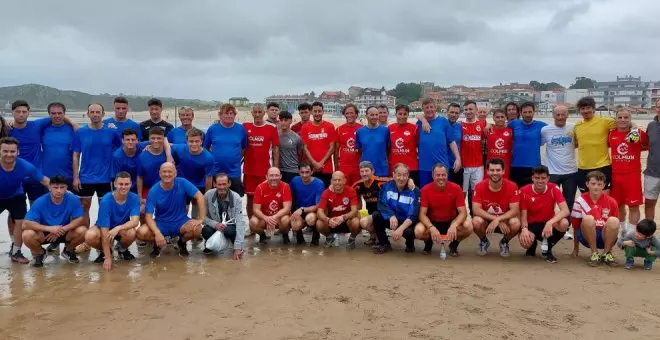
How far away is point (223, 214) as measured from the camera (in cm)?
668

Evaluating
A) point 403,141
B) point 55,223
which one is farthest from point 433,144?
point 55,223

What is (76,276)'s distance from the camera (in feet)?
18.3

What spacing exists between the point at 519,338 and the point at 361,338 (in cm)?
121

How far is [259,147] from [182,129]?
124 cm

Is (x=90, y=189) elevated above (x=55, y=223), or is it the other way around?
(x=90, y=189)

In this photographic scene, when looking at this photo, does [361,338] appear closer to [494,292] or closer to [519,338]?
[519,338]

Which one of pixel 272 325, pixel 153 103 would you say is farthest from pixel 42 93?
pixel 272 325

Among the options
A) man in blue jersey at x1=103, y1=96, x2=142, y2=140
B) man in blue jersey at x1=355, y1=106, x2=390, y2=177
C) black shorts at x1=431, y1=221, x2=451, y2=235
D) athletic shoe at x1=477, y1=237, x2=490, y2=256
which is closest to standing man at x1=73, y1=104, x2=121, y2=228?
man in blue jersey at x1=103, y1=96, x2=142, y2=140

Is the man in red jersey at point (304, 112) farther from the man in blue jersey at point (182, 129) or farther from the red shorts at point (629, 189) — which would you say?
the red shorts at point (629, 189)

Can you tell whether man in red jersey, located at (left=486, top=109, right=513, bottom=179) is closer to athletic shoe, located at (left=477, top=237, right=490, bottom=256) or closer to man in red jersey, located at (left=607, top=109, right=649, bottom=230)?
man in red jersey, located at (left=607, top=109, right=649, bottom=230)

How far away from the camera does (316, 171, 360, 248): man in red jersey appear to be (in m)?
6.76

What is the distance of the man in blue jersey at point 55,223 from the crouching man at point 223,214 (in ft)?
4.91

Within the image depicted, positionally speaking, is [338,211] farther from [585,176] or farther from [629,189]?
[629,189]

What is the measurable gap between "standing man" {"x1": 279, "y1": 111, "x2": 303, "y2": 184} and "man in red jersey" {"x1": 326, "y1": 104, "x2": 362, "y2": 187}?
24.5 inches
